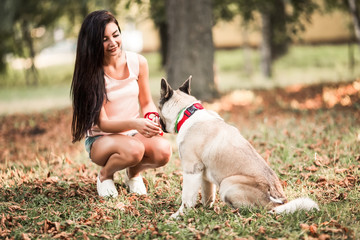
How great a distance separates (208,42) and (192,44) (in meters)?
0.42

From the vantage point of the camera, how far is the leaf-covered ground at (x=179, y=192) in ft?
11.0

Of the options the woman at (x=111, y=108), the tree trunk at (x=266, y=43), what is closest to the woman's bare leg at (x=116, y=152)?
the woman at (x=111, y=108)

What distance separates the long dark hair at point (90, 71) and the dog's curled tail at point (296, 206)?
6.88 feet

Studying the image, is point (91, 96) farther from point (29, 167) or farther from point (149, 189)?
point (29, 167)

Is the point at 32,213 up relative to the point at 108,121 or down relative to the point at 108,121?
down

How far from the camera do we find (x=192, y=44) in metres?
9.38

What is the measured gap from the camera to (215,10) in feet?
38.6

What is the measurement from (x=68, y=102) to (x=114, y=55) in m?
9.34

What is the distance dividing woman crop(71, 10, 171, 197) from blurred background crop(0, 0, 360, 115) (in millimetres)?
4942

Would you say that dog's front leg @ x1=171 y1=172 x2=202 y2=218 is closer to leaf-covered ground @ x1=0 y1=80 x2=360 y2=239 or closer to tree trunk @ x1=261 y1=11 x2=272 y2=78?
leaf-covered ground @ x1=0 y1=80 x2=360 y2=239

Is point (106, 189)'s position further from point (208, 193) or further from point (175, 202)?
point (208, 193)

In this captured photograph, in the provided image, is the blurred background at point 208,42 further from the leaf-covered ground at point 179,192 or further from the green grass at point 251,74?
the leaf-covered ground at point 179,192

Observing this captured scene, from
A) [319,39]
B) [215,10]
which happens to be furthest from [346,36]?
[215,10]

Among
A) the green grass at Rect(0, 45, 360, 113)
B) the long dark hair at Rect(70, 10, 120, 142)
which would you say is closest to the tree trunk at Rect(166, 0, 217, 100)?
the green grass at Rect(0, 45, 360, 113)
